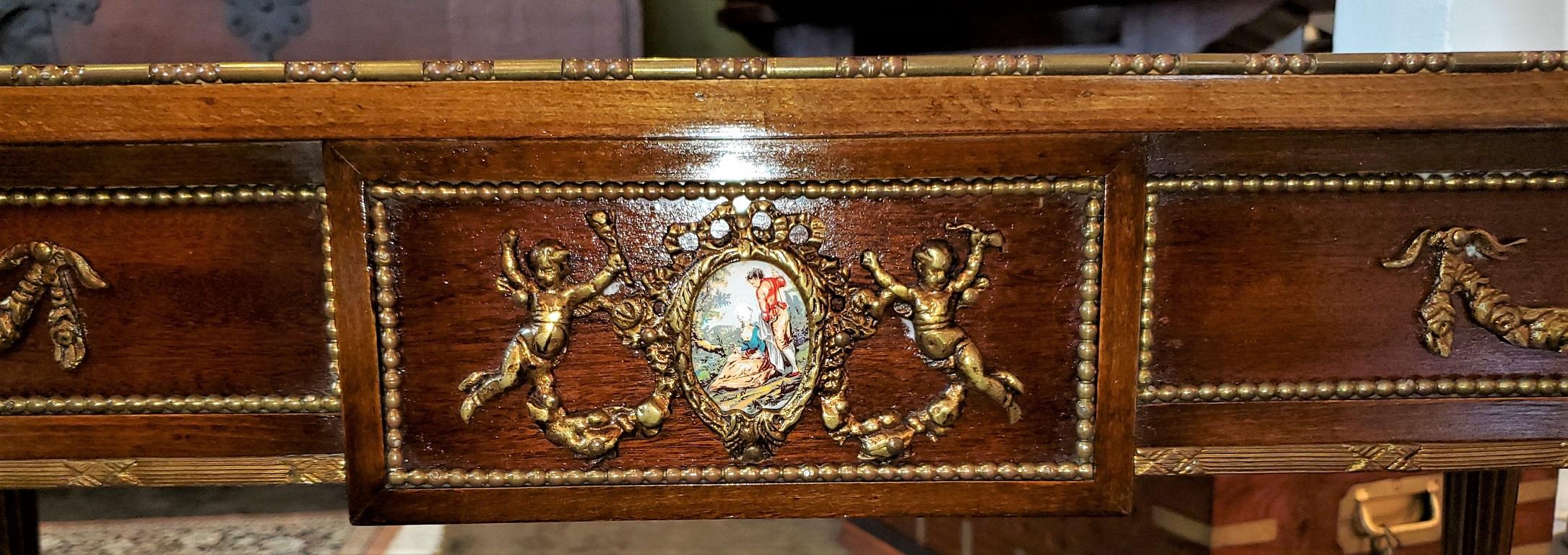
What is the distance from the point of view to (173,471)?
1.57 feet

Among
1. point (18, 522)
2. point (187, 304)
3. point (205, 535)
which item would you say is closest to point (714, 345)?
point (187, 304)

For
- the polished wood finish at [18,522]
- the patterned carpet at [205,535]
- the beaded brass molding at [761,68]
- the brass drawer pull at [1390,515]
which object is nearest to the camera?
the beaded brass molding at [761,68]

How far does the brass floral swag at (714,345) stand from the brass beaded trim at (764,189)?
11 millimetres

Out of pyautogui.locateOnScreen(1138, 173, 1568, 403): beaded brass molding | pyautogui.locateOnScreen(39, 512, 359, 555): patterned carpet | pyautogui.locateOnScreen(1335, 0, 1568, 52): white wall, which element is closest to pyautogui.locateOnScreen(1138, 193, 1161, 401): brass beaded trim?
pyautogui.locateOnScreen(1138, 173, 1568, 403): beaded brass molding

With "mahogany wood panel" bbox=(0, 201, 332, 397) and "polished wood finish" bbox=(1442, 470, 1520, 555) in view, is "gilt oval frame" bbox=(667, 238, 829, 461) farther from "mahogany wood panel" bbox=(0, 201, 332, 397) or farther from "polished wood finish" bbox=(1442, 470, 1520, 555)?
"polished wood finish" bbox=(1442, 470, 1520, 555)

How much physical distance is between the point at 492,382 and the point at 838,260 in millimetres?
207

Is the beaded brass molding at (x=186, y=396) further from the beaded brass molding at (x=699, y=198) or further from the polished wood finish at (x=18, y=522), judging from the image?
the polished wood finish at (x=18, y=522)

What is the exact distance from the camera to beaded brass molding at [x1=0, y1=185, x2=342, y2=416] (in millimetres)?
437

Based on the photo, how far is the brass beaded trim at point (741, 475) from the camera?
0.47 m

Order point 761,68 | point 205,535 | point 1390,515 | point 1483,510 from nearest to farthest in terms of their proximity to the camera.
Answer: point 761,68
point 1483,510
point 1390,515
point 205,535

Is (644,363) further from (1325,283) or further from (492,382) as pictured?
(1325,283)

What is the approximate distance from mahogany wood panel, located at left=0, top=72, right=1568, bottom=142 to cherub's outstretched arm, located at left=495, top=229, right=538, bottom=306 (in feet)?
0.19

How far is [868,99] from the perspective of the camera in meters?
0.42

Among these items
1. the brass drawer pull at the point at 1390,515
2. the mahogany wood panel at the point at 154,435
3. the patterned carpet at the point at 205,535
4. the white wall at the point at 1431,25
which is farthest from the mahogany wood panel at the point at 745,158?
the patterned carpet at the point at 205,535
